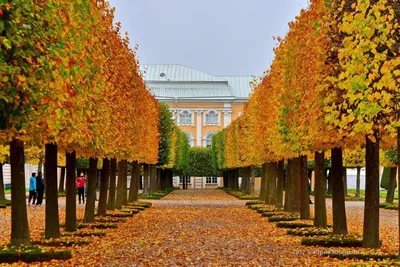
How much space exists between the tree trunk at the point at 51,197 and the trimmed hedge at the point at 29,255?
10.1 feet

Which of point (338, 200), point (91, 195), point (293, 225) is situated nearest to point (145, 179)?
point (91, 195)

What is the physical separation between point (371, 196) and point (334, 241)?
2059 millimetres

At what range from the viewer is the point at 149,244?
17672 millimetres

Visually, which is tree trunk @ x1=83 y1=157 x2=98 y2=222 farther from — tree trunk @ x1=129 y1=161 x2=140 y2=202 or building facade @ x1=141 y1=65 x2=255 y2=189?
building facade @ x1=141 y1=65 x2=255 y2=189

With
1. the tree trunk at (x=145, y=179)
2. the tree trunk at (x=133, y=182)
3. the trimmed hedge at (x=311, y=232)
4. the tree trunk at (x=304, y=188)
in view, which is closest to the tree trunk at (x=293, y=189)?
the tree trunk at (x=304, y=188)

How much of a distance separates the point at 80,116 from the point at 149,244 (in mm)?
3917

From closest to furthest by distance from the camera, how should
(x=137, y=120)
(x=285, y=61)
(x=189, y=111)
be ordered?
(x=285, y=61) < (x=137, y=120) < (x=189, y=111)

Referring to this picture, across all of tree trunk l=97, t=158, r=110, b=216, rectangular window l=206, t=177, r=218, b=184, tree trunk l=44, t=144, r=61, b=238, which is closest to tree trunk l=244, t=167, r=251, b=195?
tree trunk l=97, t=158, r=110, b=216

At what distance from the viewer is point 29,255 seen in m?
13.7

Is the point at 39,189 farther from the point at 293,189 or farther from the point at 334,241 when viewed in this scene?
the point at 334,241

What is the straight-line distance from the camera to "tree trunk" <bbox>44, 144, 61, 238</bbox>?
1747 centimetres

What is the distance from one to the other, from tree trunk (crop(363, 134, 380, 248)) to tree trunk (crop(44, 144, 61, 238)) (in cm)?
698

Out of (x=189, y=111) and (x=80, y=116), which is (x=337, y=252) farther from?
(x=189, y=111)

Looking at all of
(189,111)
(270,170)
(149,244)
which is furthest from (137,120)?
(189,111)
